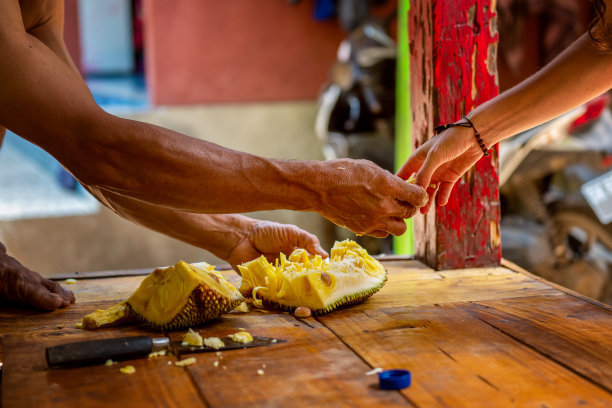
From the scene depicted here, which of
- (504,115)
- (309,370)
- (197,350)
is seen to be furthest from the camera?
(504,115)

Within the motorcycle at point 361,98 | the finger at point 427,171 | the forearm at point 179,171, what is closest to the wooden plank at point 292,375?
the forearm at point 179,171

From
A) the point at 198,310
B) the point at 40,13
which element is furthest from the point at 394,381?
the point at 40,13

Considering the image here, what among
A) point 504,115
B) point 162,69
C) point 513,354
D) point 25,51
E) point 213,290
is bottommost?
point 513,354

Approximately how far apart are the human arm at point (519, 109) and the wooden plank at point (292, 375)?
85cm

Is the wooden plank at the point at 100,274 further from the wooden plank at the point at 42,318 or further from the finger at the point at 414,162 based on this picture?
the finger at the point at 414,162

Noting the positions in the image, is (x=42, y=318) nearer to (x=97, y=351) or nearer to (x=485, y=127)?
(x=97, y=351)

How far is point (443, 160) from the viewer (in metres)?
2.54

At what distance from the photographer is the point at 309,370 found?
1.76 m

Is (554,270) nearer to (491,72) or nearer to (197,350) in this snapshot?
(491,72)

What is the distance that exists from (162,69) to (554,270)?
4.50 meters

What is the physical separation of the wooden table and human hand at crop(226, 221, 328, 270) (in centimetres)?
39

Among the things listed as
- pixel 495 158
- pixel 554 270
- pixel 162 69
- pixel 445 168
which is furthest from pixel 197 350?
pixel 162 69

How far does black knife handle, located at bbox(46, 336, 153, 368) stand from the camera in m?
1.75

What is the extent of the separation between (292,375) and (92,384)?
19.0 inches
